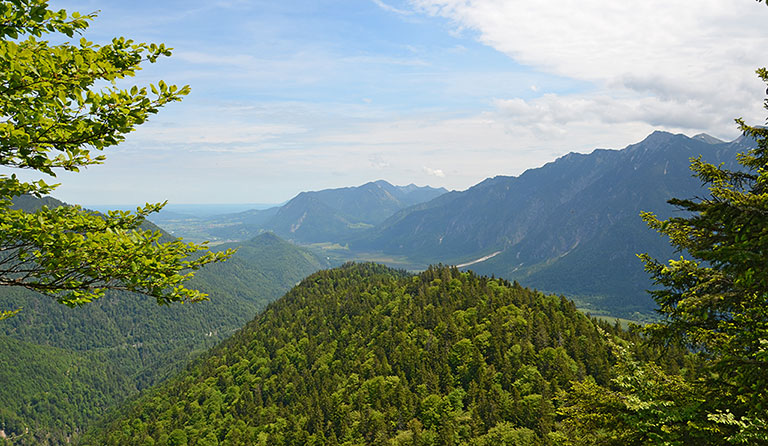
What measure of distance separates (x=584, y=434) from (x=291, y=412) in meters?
116

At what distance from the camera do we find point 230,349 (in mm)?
170750

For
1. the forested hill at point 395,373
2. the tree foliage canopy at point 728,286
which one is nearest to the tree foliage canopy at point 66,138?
the tree foliage canopy at point 728,286

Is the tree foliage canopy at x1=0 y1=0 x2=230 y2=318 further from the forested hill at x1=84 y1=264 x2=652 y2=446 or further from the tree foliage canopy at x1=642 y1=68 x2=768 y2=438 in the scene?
the forested hill at x1=84 y1=264 x2=652 y2=446

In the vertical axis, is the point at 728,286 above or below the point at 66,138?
below

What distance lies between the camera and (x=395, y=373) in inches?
4471

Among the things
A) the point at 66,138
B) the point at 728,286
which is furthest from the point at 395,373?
the point at 66,138

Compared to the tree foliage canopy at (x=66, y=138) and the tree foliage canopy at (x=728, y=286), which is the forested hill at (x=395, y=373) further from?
the tree foliage canopy at (x=66, y=138)

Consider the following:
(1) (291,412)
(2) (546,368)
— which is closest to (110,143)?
(2) (546,368)

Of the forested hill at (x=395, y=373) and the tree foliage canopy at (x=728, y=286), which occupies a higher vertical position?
the tree foliage canopy at (x=728, y=286)

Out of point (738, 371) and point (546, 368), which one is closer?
point (738, 371)

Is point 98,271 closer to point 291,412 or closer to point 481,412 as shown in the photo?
point 481,412

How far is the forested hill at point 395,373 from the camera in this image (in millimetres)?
87000

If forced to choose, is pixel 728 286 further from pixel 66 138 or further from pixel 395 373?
pixel 395 373

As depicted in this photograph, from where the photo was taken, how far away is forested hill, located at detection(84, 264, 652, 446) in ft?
285
